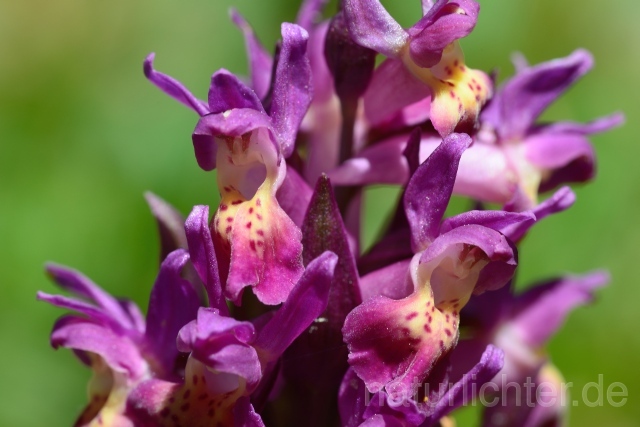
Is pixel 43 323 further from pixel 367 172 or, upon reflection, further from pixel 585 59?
pixel 585 59

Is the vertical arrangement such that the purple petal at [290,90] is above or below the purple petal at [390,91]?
above

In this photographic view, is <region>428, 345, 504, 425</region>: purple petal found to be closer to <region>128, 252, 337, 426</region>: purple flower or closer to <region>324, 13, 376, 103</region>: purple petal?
<region>128, 252, 337, 426</region>: purple flower

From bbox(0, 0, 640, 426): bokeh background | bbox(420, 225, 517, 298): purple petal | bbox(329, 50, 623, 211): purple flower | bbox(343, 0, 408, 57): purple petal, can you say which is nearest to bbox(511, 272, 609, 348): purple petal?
bbox(329, 50, 623, 211): purple flower

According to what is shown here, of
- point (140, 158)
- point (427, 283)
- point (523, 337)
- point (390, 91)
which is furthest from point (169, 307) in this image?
point (140, 158)

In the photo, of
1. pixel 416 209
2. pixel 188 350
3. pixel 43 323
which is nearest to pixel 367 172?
pixel 416 209

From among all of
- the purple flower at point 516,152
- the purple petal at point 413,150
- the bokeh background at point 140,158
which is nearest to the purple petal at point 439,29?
the purple petal at point 413,150

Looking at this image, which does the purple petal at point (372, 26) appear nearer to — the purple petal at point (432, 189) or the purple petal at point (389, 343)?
the purple petal at point (432, 189)
